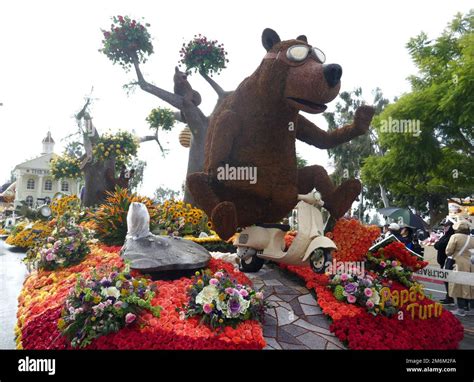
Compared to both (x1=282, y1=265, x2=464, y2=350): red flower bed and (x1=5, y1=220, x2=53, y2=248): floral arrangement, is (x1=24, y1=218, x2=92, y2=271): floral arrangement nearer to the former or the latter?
(x1=282, y1=265, x2=464, y2=350): red flower bed

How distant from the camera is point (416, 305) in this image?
3842 mm

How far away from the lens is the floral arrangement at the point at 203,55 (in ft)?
32.7

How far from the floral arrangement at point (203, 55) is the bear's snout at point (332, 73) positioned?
22.0 ft

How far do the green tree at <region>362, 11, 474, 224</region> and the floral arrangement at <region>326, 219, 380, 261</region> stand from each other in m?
5.97

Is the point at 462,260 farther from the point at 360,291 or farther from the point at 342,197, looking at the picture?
the point at 360,291

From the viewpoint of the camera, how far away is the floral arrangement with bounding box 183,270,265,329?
303 centimetres

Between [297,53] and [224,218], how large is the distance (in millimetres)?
2050

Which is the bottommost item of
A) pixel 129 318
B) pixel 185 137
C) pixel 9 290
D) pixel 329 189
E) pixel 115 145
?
pixel 9 290

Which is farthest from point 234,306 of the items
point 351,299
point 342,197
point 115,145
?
point 115,145

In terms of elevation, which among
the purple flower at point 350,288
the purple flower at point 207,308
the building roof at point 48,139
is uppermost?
the building roof at point 48,139

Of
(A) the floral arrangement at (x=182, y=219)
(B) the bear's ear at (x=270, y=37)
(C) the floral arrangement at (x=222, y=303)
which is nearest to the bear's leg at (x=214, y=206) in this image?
(C) the floral arrangement at (x=222, y=303)

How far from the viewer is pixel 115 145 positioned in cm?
935

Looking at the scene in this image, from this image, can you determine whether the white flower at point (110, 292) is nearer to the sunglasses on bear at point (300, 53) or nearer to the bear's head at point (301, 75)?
the bear's head at point (301, 75)
